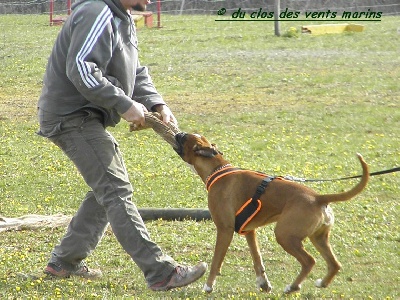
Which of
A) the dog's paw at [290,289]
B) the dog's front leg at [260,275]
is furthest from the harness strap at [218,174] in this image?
the dog's paw at [290,289]

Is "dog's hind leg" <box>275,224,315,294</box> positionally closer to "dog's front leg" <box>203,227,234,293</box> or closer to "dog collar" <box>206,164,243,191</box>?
"dog's front leg" <box>203,227,234,293</box>

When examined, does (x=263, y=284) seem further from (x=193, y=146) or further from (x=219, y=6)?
(x=219, y=6)

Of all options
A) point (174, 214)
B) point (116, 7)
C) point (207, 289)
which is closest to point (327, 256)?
point (207, 289)

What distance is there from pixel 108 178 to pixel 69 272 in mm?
929

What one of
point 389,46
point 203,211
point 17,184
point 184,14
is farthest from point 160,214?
point 184,14

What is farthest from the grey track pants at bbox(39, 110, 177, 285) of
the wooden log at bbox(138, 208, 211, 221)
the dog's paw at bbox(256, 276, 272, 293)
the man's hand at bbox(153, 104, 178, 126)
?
the wooden log at bbox(138, 208, 211, 221)

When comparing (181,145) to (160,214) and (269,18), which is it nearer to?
(160,214)

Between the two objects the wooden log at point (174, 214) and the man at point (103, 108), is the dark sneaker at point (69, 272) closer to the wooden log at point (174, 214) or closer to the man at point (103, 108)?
the man at point (103, 108)

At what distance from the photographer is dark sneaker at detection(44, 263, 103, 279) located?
6.22m

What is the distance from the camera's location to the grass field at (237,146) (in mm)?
6422

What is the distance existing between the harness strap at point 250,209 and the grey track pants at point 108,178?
0.54m

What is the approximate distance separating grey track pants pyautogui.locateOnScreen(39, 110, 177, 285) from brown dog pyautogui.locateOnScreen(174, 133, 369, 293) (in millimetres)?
493

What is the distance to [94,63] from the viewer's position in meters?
5.45

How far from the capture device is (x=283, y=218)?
576 cm
